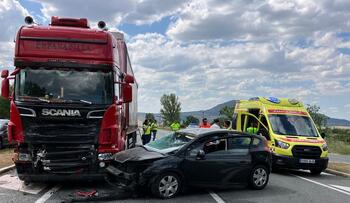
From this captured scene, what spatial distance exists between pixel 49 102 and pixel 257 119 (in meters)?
8.36

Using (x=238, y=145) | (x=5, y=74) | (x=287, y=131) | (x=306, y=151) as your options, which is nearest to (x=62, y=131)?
(x=5, y=74)

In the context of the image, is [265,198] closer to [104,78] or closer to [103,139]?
[103,139]

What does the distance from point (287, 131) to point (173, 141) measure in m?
5.91

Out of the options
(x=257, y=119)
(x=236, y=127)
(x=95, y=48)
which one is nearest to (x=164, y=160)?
(x=95, y=48)

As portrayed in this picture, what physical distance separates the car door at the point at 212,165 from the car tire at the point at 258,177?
53cm

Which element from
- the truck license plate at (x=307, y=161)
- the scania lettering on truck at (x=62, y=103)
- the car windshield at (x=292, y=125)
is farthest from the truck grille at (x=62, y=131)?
the car windshield at (x=292, y=125)

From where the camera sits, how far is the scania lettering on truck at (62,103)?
9.09 metres

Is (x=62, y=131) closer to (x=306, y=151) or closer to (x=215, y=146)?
(x=215, y=146)

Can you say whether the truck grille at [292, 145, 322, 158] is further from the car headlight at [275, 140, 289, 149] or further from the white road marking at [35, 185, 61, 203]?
the white road marking at [35, 185, 61, 203]

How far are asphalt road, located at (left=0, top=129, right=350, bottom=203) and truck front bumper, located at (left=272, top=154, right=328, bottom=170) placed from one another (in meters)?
1.36

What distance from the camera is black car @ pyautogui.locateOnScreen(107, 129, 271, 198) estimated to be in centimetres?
879

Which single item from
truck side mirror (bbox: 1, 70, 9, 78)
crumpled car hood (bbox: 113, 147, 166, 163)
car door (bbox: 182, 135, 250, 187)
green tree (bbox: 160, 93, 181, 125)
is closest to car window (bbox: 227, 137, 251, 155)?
car door (bbox: 182, 135, 250, 187)

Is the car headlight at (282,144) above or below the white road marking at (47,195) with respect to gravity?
above

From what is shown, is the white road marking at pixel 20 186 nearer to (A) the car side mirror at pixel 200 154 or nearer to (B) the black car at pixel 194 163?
(B) the black car at pixel 194 163
